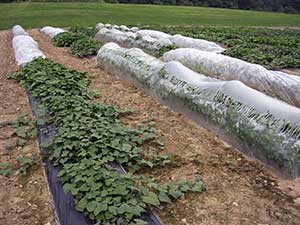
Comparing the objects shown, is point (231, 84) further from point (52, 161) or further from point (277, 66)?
point (277, 66)

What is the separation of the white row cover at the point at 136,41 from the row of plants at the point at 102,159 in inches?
155

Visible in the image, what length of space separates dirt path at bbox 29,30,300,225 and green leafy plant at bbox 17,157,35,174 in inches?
45.7

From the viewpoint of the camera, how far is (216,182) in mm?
3086

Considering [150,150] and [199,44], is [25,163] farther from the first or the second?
[199,44]

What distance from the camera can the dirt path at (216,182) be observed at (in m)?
2.64

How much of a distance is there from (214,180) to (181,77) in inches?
74.1

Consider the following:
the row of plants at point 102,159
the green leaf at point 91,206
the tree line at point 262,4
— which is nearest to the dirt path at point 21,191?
the row of plants at point 102,159

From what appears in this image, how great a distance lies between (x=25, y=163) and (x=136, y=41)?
6.48 m

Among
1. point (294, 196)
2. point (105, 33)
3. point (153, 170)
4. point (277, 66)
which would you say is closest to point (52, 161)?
point (153, 170)

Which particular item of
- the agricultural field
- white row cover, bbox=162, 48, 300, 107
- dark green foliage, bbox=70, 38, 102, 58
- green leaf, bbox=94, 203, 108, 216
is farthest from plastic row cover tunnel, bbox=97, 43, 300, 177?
dark green foliage, bbox=70, 38, 102, 58

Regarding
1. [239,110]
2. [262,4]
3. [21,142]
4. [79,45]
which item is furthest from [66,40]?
[262,4]

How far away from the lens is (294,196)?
114 inches

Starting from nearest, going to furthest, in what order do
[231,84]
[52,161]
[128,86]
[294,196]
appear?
1. [294,196]
2. [52,161]
3. [231,84]
4. [128,86]

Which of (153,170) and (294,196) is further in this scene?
(153,170)
